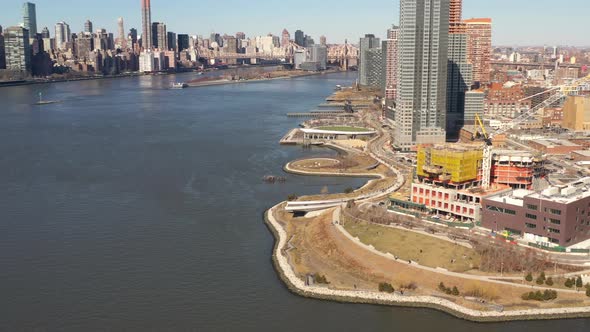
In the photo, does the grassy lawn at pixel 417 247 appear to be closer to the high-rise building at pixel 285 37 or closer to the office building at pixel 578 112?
the office building at pixel 578 112

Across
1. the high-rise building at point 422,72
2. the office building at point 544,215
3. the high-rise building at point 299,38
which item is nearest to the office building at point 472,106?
the high-rise building at point 422,72

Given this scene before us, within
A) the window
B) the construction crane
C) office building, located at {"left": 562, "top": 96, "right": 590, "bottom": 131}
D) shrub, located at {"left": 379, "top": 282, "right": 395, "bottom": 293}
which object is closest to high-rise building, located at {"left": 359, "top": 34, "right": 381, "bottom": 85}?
the construction crane

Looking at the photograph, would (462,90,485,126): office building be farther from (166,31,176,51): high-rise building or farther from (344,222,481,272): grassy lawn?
(166,31,176,51): high-rise building

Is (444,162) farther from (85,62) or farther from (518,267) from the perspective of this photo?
(85,62)

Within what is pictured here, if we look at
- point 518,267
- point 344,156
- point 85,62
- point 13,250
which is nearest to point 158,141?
point 344,156

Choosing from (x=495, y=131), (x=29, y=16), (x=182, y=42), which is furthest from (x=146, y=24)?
(x=495, y=131)

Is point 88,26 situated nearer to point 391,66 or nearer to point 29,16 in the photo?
point 29,16
